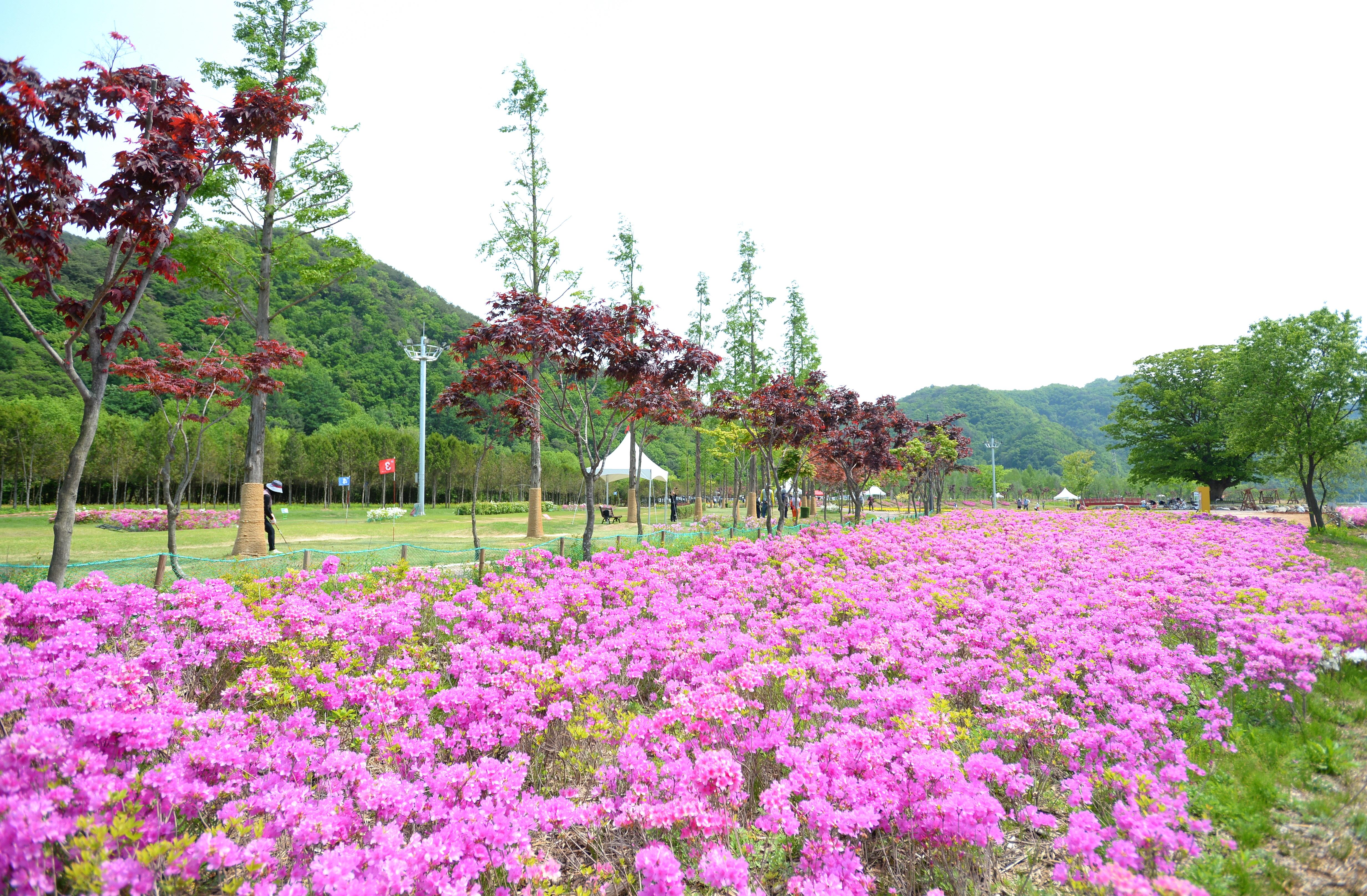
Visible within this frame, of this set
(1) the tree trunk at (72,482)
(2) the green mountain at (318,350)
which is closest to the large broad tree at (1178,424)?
(1) the tree trunk at (72,482)

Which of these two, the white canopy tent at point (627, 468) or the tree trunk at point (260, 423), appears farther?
the white canopy tent at point (627, 468)

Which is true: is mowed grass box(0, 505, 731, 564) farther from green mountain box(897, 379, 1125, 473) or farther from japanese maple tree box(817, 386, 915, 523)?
green mountain box(897, 379, 1125, 473)

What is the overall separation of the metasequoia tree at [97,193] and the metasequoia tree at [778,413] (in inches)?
409

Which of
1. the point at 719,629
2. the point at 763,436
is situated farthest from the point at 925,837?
the point at 763,436

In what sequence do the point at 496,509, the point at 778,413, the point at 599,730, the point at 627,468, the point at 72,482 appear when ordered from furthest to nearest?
the point at 496,509 < the point at 627,468 < the point at 778,413 < the point at 72,482 < the point at 599,730

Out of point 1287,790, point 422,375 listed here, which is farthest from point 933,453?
point 1287,790

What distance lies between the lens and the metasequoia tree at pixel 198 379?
7625 millimetres

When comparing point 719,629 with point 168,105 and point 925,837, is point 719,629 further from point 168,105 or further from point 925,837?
point 168,105

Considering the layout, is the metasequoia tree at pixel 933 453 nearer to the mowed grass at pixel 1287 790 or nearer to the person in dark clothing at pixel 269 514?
the mowed grass at pixel 1287 790

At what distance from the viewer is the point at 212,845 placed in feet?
6.36

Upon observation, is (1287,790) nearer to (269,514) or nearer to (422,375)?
(269,514)

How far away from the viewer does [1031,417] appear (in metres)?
111

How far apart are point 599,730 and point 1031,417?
127 metres

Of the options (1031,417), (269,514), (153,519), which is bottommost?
(153,519)
